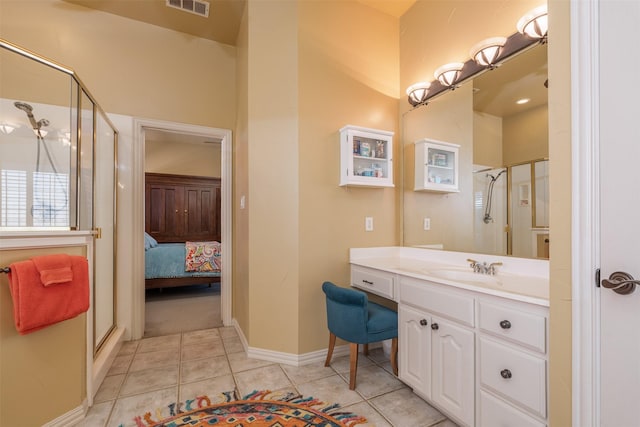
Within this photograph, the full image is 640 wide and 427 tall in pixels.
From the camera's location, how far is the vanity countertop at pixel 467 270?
135 cm

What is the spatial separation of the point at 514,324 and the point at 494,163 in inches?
45.8

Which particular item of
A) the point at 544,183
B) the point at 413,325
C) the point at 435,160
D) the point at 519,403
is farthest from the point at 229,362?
the point at 544,183

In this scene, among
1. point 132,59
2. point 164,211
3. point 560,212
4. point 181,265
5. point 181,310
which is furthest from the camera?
point 164,211

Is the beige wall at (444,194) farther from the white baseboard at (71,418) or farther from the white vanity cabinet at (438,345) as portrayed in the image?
the white baseboard at (71,418)

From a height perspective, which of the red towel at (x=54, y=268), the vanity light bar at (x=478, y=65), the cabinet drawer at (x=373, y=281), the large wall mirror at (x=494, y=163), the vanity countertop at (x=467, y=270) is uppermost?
the vanity light bar at (x=478, y=65)

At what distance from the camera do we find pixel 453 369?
1547 mm

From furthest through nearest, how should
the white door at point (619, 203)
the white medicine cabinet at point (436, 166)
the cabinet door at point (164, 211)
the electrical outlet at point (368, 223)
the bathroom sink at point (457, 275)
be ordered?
the cabinet door at point (164, 211), the electrical outlet at point (368, 223), the white medicine cabinet at point (436, 166), the bathroom sink at point (457, 275), the white door at point (619, 203)

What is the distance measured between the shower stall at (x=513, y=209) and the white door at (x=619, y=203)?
708mm

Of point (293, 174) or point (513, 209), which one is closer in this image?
point (513, 209)

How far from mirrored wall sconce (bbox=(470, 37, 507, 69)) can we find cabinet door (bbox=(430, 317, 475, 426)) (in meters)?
1.73

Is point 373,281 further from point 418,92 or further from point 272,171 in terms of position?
point 418,92

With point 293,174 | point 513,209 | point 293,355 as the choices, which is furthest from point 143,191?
point 513,209

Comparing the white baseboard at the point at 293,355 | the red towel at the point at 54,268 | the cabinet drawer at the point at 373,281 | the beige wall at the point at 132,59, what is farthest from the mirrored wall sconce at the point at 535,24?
the red towel at the point at 54,268

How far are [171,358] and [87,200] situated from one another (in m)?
1.45
